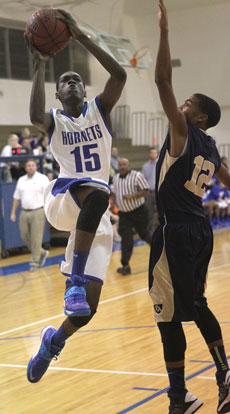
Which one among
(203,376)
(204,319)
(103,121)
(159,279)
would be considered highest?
(103,121)

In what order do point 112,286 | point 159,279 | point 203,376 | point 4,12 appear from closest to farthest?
point 159,279 → point 203,376 → point 112,286 → point 4,12

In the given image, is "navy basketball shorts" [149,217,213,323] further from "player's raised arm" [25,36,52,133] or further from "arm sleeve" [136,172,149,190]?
A: "arm sleeve" [136,172,149,190]

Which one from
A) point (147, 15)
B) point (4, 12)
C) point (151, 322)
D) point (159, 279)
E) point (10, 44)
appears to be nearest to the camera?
point (159, 279)

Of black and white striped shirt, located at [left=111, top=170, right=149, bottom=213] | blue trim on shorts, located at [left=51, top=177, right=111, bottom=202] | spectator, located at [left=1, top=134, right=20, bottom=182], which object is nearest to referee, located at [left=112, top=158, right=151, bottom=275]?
black and white striped shirt, located at [left=111, top=170, right=149, bottom=213]

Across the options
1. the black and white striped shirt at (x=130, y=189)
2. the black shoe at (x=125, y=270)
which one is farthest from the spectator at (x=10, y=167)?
the black shoe at (x=125, y=270)

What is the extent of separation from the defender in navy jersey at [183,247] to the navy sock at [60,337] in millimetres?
675

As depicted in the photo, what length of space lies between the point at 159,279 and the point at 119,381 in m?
1.66

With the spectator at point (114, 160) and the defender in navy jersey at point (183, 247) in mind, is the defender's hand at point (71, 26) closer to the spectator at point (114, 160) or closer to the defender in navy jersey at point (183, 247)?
the defender in navy jersey at point (183, 247)

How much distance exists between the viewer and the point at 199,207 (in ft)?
13.5

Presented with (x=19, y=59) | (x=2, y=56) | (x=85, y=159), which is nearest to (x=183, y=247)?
(x=85, y=159)

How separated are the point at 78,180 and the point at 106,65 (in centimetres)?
82

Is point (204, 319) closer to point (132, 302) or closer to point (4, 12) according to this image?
point (132, 302)

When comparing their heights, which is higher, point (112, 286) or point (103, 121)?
point (103, 121)

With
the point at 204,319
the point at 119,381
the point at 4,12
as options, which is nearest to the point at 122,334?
the point at 119,381
